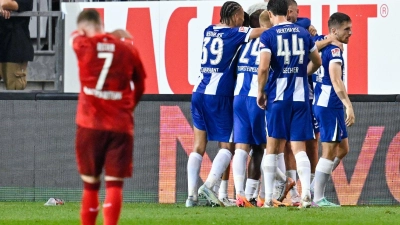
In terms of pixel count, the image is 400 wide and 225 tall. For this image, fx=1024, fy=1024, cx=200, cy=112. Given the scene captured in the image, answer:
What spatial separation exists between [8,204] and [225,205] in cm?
287

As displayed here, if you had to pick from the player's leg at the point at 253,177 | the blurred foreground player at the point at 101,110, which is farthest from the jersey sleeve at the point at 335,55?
the blurred foreground player at the point at 101,110

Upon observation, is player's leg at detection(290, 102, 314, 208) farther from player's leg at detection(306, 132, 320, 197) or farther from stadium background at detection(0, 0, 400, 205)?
stadium background at detection(0, 0, 400, 205)

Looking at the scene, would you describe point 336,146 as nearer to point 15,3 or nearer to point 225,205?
point 225,205

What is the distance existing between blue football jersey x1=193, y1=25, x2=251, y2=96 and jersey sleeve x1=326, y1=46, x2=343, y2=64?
3.11 ft

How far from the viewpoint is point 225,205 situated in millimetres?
11789

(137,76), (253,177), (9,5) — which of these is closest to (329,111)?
(253,177)

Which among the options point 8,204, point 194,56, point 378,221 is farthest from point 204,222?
point 194,56

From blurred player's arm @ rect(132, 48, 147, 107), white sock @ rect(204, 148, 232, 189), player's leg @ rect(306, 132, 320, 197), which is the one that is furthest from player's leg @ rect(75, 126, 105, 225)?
player's leg @ rect(306, 132, 320, 197)

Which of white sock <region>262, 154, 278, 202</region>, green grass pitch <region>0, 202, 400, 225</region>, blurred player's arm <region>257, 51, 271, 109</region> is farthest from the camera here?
white sock <region>262, 154, 278, 202</region>

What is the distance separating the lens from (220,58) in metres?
11.7

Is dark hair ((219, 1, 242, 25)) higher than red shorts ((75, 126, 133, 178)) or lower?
higher

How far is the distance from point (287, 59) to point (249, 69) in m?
1.05

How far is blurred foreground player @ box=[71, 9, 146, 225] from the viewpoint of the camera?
7.43 meters

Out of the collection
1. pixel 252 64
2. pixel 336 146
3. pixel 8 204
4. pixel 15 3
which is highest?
pixel 15 3
